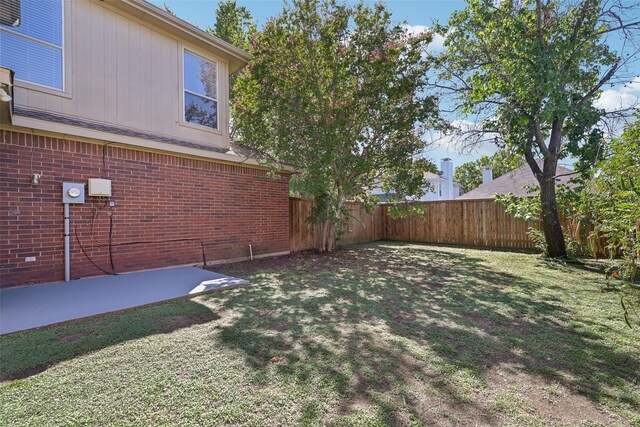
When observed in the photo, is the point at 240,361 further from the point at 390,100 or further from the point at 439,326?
the point at 390,100

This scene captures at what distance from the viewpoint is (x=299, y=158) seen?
7.80 m

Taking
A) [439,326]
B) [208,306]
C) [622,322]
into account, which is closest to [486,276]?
[622,322]

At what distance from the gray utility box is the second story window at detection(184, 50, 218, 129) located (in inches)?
115

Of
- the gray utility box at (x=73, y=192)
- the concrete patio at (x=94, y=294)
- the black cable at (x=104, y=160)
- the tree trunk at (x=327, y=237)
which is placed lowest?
the concrete patio at (x=94, y=294)

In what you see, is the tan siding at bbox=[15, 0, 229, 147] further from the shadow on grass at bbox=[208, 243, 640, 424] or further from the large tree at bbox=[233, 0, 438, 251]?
the shadow on grass at bbox=[208, 243, 640, 424]

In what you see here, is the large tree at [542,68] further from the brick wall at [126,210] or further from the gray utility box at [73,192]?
the gray utility box at [73,192]

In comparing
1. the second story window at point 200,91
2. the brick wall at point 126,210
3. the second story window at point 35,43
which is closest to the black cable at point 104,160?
the brick wall at point 126,210

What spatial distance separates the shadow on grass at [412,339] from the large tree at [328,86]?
146 inches

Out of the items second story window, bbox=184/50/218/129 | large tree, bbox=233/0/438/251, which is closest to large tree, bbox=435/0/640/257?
large tree, bbox=233/0/438/251

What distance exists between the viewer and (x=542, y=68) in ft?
18.7

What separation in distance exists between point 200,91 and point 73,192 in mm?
3916

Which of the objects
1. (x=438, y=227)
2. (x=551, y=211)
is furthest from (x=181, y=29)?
(x=438, y=227)

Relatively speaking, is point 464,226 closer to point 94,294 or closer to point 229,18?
point 94,294

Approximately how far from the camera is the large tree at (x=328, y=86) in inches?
296
